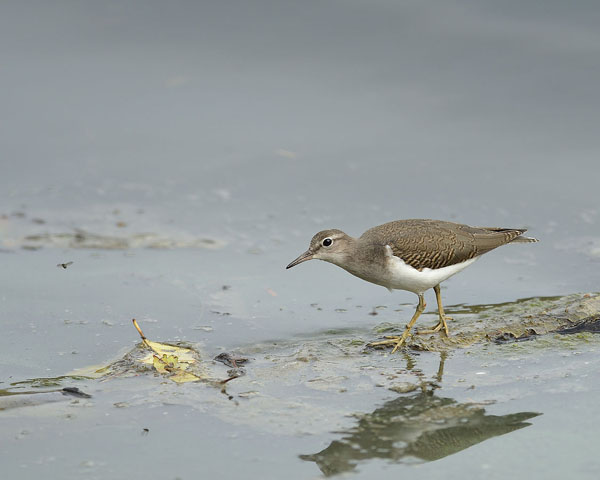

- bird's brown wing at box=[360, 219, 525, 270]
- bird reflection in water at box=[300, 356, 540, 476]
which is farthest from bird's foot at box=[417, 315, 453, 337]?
bird reflection in water at box=[300, 356, 540, 476]

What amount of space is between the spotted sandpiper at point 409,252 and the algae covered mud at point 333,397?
46cm

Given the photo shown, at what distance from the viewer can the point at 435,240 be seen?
7.10 m

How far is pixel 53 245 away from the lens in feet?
27.2

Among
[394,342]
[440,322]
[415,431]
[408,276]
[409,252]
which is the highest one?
[409,252]

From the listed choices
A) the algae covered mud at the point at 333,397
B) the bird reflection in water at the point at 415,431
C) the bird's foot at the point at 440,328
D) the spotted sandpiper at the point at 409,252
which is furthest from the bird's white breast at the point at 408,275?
the bird reflection in water at the point at 415,431

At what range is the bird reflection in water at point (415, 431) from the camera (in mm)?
4801

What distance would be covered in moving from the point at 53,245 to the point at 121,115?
2216 millimetres

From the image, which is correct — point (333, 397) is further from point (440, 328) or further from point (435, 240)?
point (435, 240)

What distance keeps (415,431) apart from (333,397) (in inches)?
27.6

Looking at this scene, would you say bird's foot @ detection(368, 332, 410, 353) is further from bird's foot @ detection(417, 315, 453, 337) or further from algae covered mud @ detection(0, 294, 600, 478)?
bird's foot @ detection(417, 315, 453, 337)

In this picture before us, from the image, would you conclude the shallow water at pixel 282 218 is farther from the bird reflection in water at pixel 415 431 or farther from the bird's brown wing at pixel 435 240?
the bird's brown wing at pixel 435 240

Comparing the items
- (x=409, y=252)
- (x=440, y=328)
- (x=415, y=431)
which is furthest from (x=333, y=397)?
(x=409, y=252)

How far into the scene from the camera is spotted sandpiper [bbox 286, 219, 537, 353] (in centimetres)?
689

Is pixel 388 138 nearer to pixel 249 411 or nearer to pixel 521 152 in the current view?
pixel 521 152
